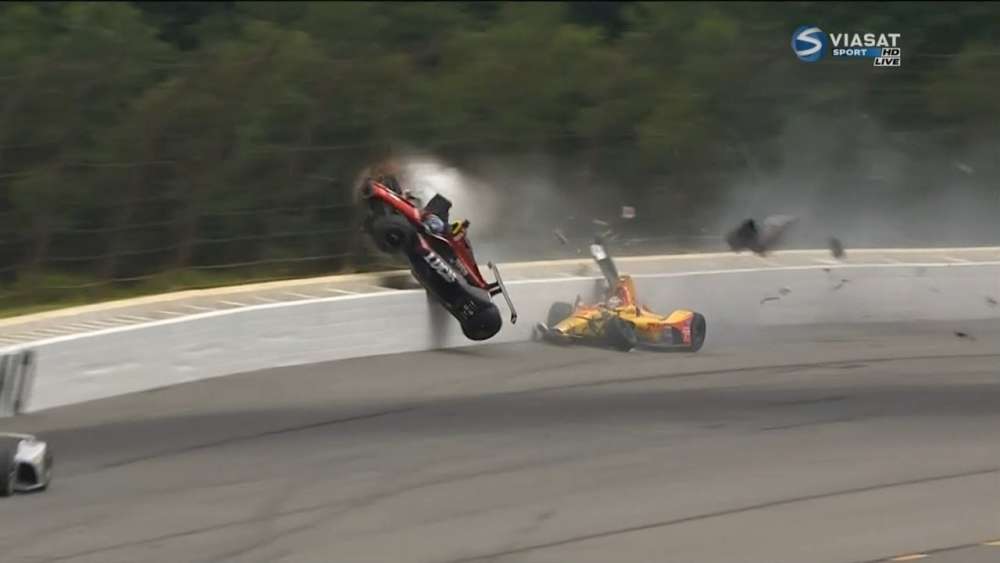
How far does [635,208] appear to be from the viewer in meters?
18.7

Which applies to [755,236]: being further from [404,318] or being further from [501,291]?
[404,318]

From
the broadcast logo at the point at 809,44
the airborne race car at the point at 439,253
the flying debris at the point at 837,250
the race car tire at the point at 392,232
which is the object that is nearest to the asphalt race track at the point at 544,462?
the airborne race car at the point at 439,253

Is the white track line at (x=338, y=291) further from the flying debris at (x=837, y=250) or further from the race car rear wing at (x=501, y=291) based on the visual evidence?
the flying debris at (x=837, y=250)

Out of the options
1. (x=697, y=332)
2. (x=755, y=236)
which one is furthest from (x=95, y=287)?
(x=755, y=236)

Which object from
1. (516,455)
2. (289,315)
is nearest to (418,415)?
(516,455)

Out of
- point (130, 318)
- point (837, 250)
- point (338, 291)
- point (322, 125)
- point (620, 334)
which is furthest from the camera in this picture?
point (837, 250)

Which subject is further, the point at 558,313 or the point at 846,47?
the point at 846,47

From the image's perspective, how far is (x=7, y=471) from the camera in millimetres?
10633

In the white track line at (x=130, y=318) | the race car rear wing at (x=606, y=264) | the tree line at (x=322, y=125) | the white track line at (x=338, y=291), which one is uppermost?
the tree line at (x=322, y=125)

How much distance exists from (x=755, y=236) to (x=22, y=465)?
9730 millimetres

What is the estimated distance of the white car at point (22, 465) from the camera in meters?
10.7

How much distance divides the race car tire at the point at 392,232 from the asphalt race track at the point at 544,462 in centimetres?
111

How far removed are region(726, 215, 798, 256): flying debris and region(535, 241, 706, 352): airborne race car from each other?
202 centimetres

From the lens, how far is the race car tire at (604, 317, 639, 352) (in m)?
16.0
